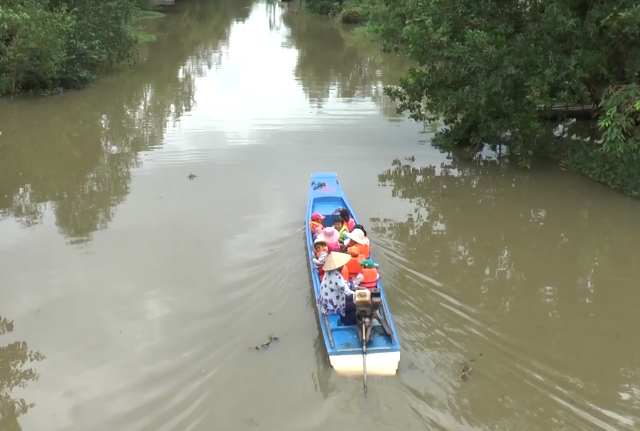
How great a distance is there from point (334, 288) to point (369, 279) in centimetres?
43

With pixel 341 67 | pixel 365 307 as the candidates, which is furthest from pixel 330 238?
pixel 341 67

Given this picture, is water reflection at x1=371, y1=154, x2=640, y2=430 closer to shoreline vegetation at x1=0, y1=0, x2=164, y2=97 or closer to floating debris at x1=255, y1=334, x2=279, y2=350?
floating debris at x1=255, y1=334, x2=279, y2=350

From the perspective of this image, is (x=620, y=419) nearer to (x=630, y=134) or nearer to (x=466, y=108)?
(x=630, y=134)

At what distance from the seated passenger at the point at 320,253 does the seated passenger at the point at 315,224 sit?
80 centimetres

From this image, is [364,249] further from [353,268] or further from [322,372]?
[322,372]

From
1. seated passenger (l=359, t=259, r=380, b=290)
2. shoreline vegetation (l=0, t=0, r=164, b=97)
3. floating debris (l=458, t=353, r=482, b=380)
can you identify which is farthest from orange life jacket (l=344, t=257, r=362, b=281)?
shoreline vegetation (l=0, t=0, r=164, b=97)

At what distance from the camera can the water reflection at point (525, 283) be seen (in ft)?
18.3

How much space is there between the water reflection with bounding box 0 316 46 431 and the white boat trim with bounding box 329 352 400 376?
113 inches

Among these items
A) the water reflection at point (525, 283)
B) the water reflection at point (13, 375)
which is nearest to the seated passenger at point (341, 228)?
the water reflection at point (525, 283)

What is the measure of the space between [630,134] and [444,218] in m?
3.53

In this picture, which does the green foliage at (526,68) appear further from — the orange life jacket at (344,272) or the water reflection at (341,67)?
the orange life jacket at (344,272)

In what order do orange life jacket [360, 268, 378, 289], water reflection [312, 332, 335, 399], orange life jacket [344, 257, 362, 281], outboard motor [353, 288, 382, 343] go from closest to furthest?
water reflection [312, 332, 335, 399] → outboard motor [353, 288, 382, 343] → orange life jacket [360, 268, 378, 289] → orange life jacket [344, 257, 362, 281]

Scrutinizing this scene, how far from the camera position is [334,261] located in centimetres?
608

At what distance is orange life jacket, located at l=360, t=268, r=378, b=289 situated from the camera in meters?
6.29
